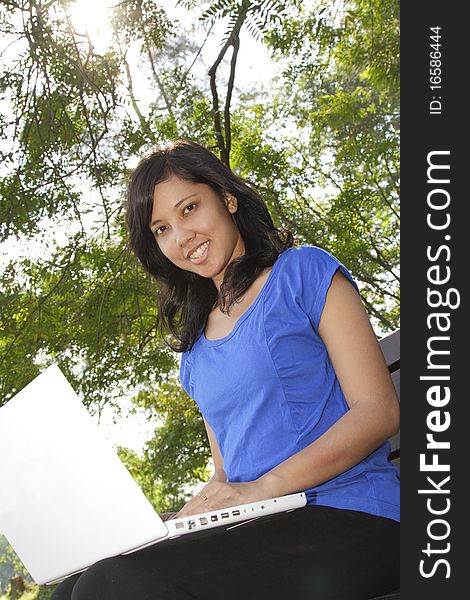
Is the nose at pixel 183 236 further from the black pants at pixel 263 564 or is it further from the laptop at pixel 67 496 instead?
the black pants at pixel 263 564

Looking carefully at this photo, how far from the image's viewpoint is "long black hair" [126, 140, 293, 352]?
1.86 m

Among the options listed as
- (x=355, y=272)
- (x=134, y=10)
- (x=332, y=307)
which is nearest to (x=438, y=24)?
(x=332, y=307)

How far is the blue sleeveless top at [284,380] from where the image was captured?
1.59 m

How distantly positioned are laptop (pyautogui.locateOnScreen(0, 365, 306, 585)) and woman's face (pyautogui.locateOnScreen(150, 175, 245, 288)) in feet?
2.04

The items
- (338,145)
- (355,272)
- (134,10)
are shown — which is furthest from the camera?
(338,145)

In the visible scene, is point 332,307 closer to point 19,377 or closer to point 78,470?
point 78,470

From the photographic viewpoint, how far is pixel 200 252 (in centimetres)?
190

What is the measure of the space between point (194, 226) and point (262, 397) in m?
0.46

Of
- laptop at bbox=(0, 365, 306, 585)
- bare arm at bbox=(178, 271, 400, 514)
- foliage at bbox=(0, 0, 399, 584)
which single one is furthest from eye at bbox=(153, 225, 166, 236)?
foliage at bbox=(0, 0, 399, 584)

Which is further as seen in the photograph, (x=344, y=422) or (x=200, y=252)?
(x=200, y=252)

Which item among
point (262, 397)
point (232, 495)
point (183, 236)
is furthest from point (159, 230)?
point (232, 495)

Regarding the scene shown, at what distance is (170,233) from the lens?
1919 millimetres

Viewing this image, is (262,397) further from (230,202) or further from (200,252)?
(230,202)

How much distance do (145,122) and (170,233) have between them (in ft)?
8.85
